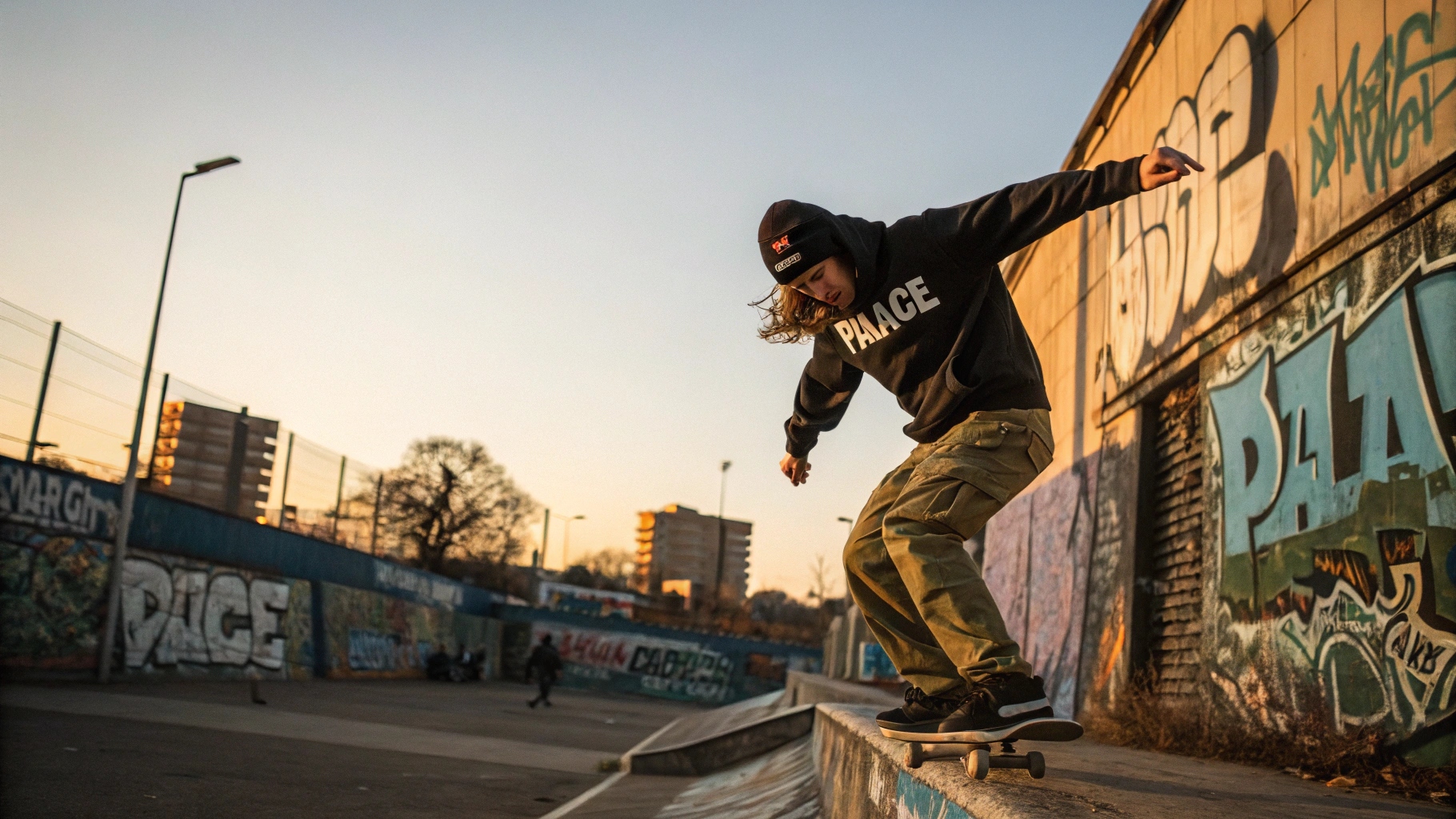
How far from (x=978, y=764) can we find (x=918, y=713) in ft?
1.72

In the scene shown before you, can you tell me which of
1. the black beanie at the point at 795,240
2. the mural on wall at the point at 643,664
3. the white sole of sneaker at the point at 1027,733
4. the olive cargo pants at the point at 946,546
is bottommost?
the mural on wall at the point at 643,664

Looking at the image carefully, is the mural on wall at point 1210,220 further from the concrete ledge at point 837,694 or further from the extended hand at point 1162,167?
the concrete ledge at point 837,694

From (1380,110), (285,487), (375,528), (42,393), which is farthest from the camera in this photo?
(375,528)

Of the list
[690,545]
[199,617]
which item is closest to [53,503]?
[199,617]

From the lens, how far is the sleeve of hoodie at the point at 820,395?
10.1 feet

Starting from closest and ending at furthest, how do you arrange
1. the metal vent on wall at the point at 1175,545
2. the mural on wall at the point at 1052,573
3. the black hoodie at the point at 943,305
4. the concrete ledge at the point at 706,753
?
the black hoodie at the point at 943,305 < the metal vent on wall at the point at 1175,545 < the mural on wall at the point at 1052,573 < the concrete ledge at the point at 706,753

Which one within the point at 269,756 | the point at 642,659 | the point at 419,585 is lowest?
the point at 642,659

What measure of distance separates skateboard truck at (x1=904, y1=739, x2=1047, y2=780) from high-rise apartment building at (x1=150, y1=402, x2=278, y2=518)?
54.1 ft

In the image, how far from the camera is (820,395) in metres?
3.23

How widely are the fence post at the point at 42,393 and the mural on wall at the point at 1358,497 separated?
13860mm

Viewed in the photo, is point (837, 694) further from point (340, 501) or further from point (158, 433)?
point (340, 501)

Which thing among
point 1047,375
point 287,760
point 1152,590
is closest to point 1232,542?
point 1152,590

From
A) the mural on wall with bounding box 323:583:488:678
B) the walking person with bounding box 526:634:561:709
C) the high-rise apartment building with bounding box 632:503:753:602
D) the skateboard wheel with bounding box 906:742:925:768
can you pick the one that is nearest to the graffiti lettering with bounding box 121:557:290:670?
the mural on wall with bounding box 323:583:488:678

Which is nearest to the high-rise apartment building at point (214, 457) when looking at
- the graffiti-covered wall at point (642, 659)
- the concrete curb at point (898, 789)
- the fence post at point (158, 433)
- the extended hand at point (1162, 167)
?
the fence post at point (158, 433)
